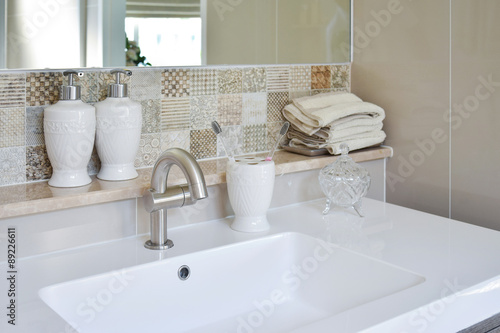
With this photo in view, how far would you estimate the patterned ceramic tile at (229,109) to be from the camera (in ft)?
5.11

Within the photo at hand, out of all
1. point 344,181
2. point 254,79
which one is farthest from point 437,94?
point 254,79

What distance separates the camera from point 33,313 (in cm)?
96

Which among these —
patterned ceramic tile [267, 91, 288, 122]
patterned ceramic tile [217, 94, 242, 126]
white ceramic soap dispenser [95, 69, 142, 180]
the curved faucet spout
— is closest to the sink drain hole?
the curved faucet spout

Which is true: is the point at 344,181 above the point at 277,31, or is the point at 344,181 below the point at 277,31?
below

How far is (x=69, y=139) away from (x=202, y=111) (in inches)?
15.5

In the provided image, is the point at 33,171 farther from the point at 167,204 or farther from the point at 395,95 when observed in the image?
the point at 395,95

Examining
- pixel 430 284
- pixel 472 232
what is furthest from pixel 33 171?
pixel 472 232

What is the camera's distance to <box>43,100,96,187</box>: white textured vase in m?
1.22

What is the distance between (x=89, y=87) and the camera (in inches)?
52.5

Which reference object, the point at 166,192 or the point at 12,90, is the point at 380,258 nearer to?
the point at 166,192

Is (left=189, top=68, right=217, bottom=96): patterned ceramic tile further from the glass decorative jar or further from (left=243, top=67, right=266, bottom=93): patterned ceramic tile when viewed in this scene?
the glass decorative jar

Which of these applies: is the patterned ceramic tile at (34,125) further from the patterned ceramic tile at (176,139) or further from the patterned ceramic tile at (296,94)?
the patterned ceramic tile at (296,94)

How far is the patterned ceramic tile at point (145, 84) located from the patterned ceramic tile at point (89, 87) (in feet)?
0.28

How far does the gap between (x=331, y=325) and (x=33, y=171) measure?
74 cm
